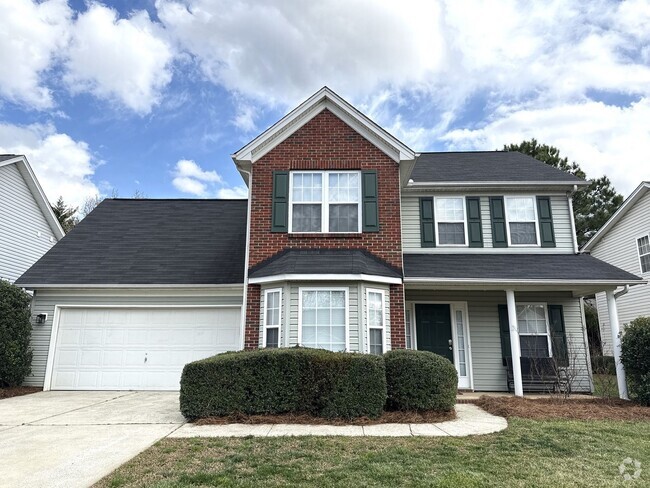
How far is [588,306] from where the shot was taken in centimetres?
2333

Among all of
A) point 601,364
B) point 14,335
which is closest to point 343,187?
point 14,335

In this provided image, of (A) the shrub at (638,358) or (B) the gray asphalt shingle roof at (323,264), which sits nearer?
(A) the shrub at (638,358)

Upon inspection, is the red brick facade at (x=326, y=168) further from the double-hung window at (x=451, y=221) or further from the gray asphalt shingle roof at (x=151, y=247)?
the double-hung window at (x=451, y=221)

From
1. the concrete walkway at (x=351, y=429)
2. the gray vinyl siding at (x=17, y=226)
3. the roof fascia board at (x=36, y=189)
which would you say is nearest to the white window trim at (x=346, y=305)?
the concrete walkway at (x=351, y=429)

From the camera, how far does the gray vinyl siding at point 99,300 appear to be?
11.4m

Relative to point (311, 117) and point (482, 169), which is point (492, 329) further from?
point (311, 117)

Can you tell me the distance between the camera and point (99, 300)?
11570mm

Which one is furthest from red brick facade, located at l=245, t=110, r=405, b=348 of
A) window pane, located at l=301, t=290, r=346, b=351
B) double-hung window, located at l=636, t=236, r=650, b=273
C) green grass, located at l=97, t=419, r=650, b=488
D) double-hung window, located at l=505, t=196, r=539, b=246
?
double-hung window, located at l=636, t=236, r=650, b=273

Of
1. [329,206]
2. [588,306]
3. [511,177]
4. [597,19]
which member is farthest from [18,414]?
[588,306]

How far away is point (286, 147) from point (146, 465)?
775 cm

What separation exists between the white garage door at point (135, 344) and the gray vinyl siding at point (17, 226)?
4669 mm

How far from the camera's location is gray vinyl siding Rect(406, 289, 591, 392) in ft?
36.7

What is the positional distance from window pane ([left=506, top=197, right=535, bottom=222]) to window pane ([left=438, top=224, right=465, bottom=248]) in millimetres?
1456

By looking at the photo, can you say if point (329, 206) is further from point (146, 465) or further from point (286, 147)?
point (146, 465)
